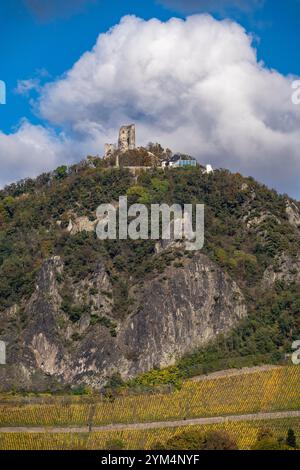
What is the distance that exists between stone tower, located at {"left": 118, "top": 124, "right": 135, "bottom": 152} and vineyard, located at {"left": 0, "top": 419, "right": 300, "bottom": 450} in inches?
2035

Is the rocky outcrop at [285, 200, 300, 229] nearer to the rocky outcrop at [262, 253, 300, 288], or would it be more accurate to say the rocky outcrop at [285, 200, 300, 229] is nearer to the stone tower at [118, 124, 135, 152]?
the rocky outcrop at [262, 253, 300, 288]

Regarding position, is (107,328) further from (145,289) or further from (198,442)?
(198,442)

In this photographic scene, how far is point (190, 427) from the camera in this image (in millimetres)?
92688

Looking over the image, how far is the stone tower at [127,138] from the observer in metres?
139

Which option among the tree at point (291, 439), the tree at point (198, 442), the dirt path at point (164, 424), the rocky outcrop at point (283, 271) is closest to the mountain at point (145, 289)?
the rocky outcrop at point (283, 271)

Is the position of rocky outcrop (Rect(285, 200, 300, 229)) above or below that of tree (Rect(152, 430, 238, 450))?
above

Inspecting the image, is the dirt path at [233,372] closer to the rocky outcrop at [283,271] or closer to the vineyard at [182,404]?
the vineyard at [182,404]

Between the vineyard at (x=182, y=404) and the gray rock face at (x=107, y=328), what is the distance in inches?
287

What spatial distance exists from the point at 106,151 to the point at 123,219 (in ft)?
68.6

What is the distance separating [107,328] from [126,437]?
64.1 feet

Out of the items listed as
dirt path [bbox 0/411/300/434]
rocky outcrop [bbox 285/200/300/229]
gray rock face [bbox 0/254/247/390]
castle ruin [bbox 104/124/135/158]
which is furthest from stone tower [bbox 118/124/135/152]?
dirt path [bbox 0/411/300/434]

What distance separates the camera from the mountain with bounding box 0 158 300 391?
10731 centimetres
